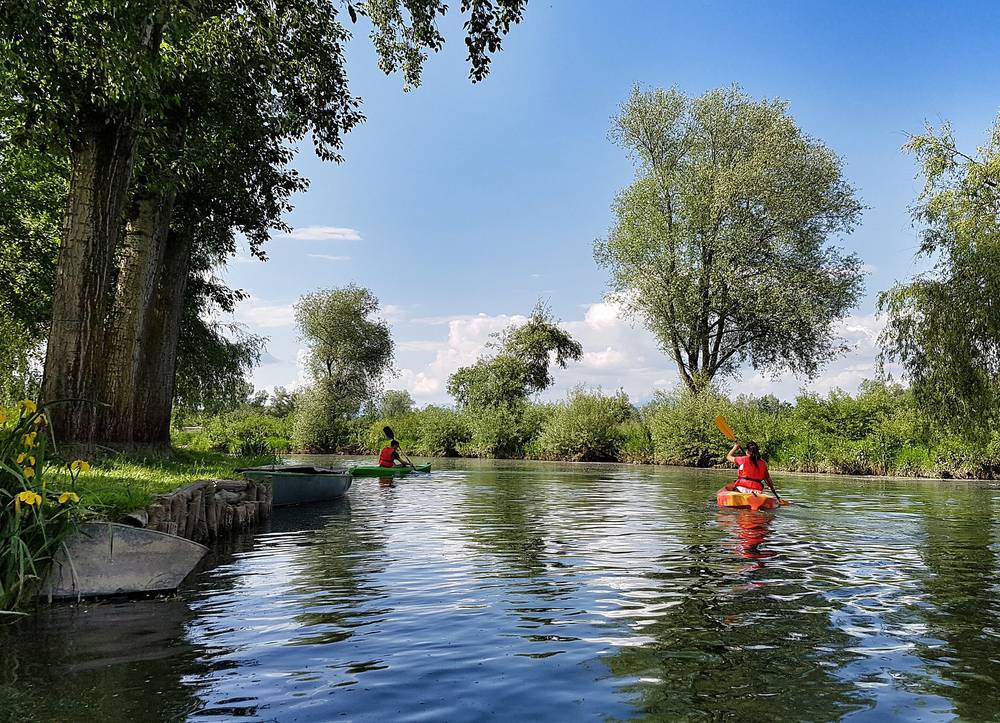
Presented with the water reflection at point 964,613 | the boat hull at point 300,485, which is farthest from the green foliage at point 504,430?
the water reflection at point 964,613

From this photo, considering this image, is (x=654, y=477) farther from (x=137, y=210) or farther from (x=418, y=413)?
(x=418, y=413)

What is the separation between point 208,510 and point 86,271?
4.10 metres

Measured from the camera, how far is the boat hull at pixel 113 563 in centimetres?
722

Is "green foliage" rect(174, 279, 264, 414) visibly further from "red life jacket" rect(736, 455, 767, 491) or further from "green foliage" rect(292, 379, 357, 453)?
"green foliage" rect(292, 379, 357, 453)

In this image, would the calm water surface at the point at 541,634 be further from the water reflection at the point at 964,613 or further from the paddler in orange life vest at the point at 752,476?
the paddler in orange life vest at the point at 752,476

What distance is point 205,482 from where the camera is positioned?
11.8 m

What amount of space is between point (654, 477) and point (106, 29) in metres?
22.0

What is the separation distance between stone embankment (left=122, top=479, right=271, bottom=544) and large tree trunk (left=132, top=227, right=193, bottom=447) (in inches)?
118

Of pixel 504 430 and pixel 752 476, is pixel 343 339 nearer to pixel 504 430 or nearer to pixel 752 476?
pixel 504 430

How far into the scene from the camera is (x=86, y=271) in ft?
39.4

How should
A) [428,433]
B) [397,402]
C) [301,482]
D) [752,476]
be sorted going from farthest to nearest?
[397,402] → [428,433] → [301,482] → [752,476]

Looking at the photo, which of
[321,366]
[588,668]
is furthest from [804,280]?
[321,366]

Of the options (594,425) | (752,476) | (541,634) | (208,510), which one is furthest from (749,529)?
(594,425)

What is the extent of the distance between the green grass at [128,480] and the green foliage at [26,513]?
1.51ft
